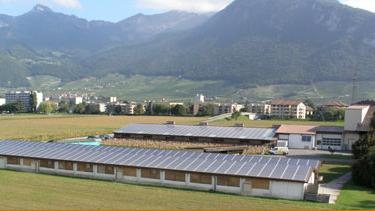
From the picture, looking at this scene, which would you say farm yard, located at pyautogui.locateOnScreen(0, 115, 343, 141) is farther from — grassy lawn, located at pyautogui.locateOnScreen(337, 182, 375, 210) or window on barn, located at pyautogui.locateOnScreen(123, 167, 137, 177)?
grassy lawn, located at pyautogui.locateOnScreen(337, 182, 375, 210)

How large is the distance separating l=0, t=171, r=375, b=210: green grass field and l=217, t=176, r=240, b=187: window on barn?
4.97 feet

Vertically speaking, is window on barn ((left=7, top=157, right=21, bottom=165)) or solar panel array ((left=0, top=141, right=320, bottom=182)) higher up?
solar panel array ((left=0, top=141, right=320, bottom=182))

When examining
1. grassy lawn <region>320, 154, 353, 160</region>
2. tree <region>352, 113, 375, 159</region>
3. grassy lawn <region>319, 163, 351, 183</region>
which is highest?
tree <region>352, 113, 375, 159</region>

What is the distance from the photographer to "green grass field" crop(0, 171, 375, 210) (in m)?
28.8

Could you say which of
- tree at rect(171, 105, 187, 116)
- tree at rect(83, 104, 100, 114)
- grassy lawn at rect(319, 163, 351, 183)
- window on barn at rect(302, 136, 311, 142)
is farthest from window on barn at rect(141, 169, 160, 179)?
tree at rect(83, 104, 100, 114)

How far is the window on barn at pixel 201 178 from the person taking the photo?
36.3 metres

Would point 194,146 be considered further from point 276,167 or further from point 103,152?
point 276,167

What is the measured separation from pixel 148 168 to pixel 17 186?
31.5 feet

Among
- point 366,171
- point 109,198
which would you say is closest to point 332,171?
point 366,171

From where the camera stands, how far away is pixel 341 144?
66500 millimetres

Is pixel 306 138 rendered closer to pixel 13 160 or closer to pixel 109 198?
pixel 13 160

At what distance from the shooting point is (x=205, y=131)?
7294 cm

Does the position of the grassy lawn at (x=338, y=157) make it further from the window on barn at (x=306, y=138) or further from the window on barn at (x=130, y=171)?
the window on barn at (x=130, y=171)

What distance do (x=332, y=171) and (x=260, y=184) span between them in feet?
48.6
